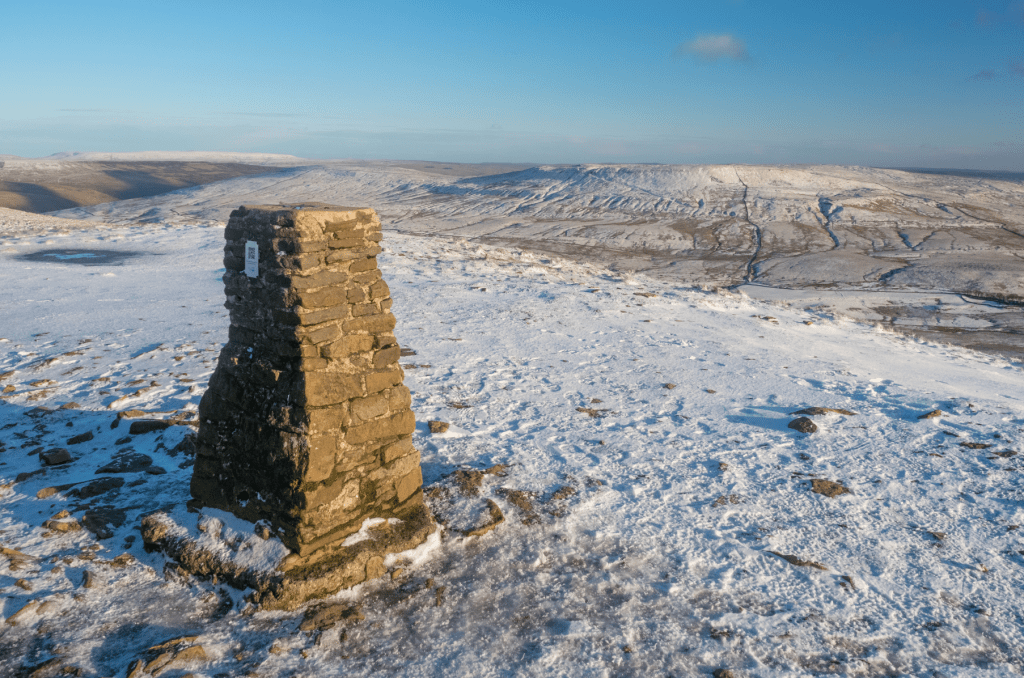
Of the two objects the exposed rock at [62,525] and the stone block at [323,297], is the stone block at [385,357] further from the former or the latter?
the exposed rock at [62,525]

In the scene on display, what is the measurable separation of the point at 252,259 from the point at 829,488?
5238 millimetres

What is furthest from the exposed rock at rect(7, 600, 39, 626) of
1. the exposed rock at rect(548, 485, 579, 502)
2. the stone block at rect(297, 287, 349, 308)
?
the exposed rock at rect(548, 485, 579, 502)

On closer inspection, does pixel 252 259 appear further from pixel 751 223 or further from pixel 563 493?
pixel 751 223

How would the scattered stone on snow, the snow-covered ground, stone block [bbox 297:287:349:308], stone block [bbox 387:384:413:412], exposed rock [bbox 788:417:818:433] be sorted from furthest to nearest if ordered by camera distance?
1. exposed rock [bbox 788:417:818:433]
2. the scattered stone on snow
3. stone block [bbox 387:384:413:412]
4. stone block [bbox 297:287:349:308]
5. the snow-covered ground

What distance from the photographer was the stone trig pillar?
407 cm

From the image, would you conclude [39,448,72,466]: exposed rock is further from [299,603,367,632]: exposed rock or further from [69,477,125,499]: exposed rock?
[299,603,367,632]: exposed rock

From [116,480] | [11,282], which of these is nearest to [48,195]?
[11,282]

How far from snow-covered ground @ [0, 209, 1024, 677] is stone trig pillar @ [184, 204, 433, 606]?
1.46 ft

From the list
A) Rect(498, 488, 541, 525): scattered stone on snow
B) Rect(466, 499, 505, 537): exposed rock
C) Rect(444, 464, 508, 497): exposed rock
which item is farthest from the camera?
Rect(444, 464, 508, 497): exposed rock

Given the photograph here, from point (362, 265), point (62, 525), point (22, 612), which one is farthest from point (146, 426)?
point (362, 265)

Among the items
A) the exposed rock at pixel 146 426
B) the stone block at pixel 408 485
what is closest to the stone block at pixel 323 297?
the stone block at pixel 408 485

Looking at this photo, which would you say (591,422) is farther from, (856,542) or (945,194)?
(945,194)

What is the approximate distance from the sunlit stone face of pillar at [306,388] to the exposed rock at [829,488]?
373cm

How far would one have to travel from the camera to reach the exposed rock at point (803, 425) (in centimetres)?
665
